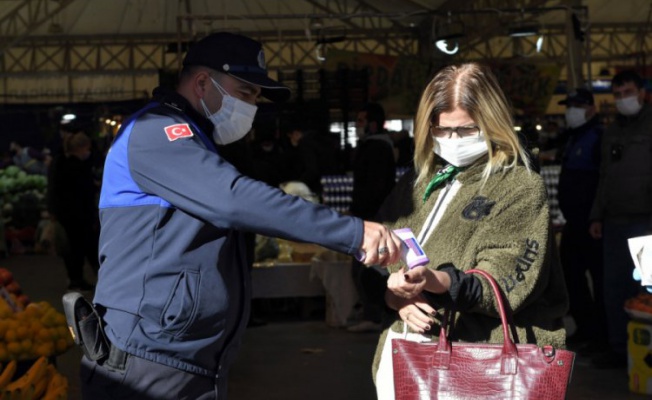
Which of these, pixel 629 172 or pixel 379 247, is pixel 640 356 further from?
pixel 379 247

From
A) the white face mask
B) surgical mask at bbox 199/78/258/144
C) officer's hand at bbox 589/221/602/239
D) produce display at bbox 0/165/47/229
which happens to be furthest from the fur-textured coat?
produce display at bbox 0/165/47/229

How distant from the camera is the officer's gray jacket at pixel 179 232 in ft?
8.39

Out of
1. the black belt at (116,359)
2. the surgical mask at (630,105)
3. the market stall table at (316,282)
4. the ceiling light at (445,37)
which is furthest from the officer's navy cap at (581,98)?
the ceiling light at (445,37)

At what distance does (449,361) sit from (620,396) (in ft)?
14.7

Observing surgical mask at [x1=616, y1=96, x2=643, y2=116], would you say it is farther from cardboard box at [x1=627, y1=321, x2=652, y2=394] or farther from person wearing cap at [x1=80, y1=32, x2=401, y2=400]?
person wearing cap at [x1=80, y1=32, x2=401, y2=400]

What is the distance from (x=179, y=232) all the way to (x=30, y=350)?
9.93 feet

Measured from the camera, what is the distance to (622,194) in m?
7.14

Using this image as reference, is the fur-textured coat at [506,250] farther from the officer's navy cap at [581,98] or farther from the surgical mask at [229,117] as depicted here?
the officer's navy cap at [581,98]

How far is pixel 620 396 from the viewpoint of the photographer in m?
6.76

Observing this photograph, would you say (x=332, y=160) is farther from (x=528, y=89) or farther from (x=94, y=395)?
(x=94, y=395)

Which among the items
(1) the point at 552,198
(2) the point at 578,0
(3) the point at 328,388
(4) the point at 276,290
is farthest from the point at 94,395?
(2) the point at 578,0

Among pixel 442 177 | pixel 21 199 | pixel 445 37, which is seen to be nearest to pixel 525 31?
pixel 445 37

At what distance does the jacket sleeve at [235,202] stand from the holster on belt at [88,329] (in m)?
0.40

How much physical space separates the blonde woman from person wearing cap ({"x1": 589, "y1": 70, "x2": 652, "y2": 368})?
4.32m
